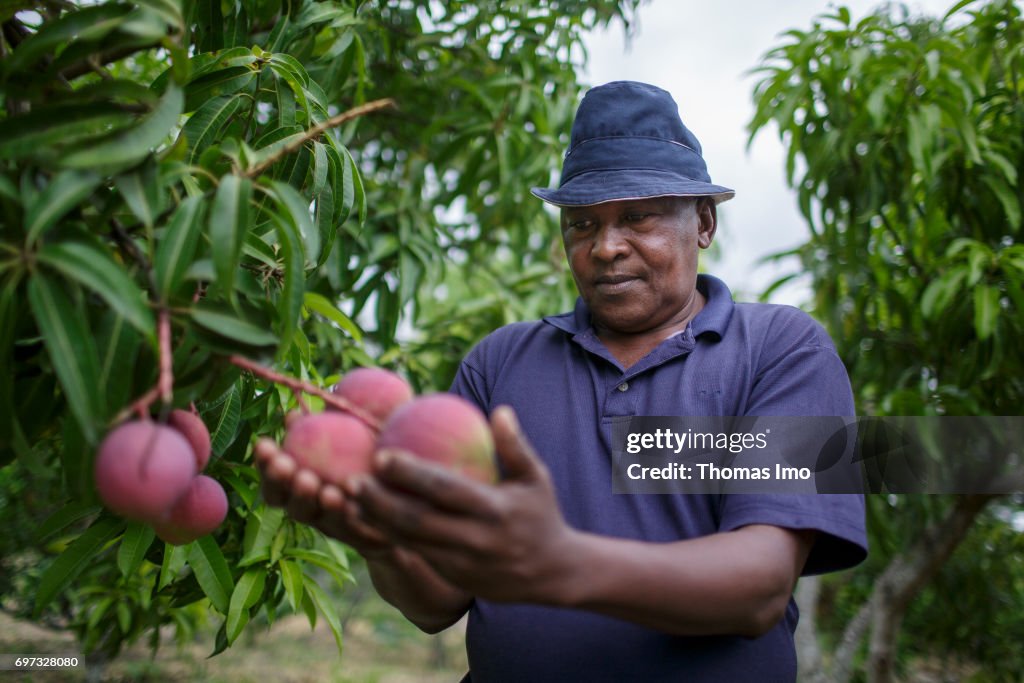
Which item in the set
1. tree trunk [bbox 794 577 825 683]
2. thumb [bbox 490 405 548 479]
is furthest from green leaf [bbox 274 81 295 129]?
tree trunk [bbox 794 577 825 683]

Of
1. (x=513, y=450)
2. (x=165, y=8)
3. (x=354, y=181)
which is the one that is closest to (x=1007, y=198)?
(x=354, y=181)

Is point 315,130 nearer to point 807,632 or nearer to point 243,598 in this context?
point 243,598

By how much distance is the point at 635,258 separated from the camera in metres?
1.66

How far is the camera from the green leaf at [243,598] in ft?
5.96

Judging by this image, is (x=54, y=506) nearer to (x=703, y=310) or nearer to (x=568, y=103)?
(x=568, y=103)

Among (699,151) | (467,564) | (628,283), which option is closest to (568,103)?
(699,151)

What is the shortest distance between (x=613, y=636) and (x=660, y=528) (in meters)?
0.20

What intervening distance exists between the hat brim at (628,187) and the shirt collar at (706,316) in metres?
0.23

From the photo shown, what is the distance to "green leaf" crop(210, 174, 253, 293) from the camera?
35.7 inches

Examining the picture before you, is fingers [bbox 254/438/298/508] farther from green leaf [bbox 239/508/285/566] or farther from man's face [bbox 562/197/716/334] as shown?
green leaf [bbox 239/508/285/566]

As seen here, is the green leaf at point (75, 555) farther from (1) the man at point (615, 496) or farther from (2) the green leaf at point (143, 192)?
(2) the green leaf at point (143, 192)

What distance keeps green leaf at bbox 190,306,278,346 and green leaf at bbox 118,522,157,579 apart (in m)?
0.72

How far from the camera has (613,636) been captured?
1383 mm

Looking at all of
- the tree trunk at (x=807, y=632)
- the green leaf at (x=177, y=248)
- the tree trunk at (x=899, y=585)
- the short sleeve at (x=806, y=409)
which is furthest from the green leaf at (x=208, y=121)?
the tree trunk at (x=807, y=632)
